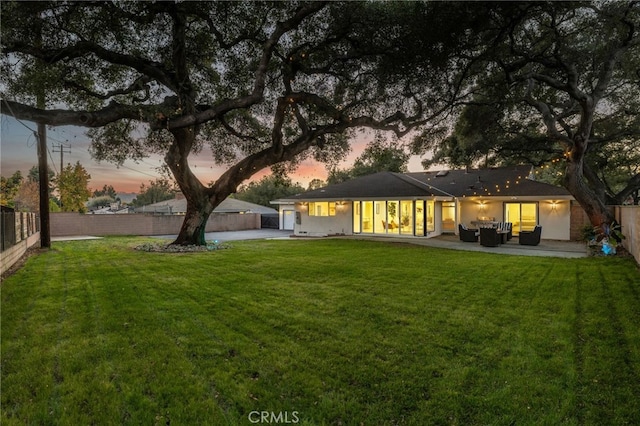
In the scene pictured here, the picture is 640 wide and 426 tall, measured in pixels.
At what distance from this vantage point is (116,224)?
73.0 feet

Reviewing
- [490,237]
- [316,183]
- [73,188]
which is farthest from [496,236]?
[316,183]

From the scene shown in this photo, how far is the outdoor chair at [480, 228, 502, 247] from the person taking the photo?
13824 millimetres

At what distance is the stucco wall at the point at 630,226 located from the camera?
8856 millimetres

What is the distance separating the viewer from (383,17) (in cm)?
945

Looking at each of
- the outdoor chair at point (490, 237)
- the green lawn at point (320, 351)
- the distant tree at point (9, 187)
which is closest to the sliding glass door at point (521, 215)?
the outdoor chair at point (490, 237)

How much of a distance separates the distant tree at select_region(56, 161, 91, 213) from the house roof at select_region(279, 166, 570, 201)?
22774 millimetres

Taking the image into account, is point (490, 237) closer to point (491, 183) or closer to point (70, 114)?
point (491, 183)

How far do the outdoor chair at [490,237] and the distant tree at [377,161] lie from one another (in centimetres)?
468

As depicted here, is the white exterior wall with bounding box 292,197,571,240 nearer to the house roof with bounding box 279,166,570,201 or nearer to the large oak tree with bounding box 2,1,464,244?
the house roof with bounding box 279,166,570,201

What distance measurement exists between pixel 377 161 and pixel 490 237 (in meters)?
7.73

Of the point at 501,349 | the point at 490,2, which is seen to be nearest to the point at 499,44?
the point at 490,2

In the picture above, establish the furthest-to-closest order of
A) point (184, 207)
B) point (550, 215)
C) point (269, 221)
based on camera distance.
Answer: point (269, 221), point (184, 207), point (550, 215)

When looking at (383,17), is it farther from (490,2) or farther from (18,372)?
(18,372)

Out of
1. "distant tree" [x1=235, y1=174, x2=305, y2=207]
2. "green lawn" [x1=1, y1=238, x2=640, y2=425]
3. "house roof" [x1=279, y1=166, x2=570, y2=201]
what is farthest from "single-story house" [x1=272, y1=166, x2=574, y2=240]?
"distant tree" [x1=235, y1=174, x2=305, y2=207]
